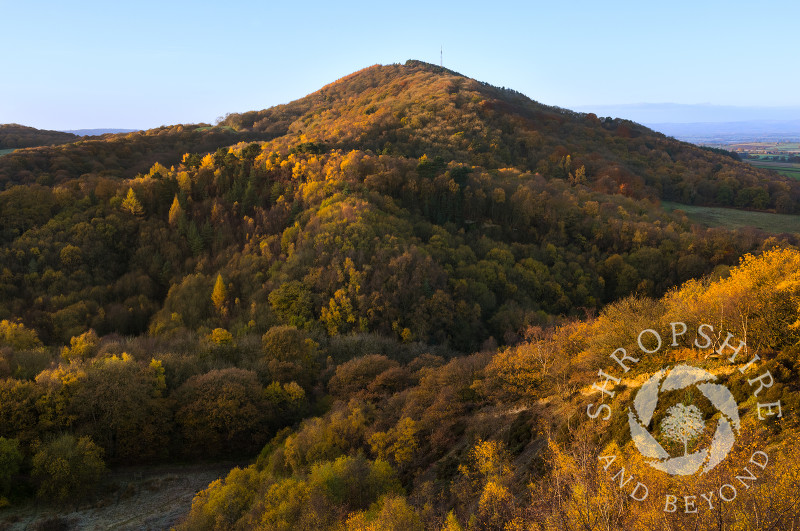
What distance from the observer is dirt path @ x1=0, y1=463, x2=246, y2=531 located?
3005cm

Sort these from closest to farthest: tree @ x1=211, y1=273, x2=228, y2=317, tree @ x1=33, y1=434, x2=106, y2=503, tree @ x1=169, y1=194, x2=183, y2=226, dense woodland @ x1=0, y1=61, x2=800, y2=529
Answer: dense woodland @ x1=0, y1=61, x2=800, y2=529 < tree @ x1=33, y1=434, x2=106, y2=503 < tree @ x1=211, y1=273, x2=228, y2=317 < tree @ x1=169, y1=194, x2=183, y2=226

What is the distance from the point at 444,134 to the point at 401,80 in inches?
2628

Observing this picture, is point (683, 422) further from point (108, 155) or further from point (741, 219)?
point (108, 155)

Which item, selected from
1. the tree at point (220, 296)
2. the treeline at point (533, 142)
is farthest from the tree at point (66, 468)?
the treeline at point (533, 142)

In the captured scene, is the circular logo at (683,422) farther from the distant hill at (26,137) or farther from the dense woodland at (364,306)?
the distant hill at (26,137)

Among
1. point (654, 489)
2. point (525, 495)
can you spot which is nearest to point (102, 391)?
point (525, 495)

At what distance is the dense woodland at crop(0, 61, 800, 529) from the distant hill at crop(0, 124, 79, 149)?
29.3 metres

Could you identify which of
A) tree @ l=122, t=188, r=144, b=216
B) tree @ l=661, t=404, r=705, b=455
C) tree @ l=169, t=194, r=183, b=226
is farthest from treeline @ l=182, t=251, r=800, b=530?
tree @ l=122, t=188, r=144, b=216

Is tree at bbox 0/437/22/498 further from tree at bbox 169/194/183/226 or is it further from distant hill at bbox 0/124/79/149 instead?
distant hill at bbox 0/124/79/149

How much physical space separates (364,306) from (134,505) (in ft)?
98.3

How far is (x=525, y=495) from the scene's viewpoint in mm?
19109

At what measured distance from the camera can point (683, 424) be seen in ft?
52.4

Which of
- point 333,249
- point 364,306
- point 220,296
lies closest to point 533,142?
point 333,249

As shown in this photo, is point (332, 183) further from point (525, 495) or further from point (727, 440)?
point (727, 440)
